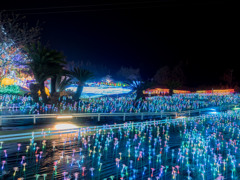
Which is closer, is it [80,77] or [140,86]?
[80,77]

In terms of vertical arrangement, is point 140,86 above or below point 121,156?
above

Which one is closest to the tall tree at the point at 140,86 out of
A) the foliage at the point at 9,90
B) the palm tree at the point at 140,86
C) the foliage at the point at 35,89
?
the palm tree at the point at 140,86

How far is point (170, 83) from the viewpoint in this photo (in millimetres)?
39062

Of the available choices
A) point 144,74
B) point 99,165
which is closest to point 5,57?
point 99,165

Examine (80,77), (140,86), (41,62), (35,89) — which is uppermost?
(41,62)

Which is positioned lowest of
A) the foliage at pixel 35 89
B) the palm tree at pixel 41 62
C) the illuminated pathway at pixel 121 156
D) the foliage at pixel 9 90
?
the illuminated pathway at pixel 121 156

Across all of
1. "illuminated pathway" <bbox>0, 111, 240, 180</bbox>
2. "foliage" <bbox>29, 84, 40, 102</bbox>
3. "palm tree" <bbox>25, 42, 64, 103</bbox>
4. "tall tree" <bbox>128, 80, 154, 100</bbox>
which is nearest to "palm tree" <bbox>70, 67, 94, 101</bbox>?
"palm tree" <bbox>25, 42, 64, 103</bbox>

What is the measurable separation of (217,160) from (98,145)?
4981 mm

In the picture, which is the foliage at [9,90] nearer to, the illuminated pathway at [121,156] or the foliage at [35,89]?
the foliage at [35,89]

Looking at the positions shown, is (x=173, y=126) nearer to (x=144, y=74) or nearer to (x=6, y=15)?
(x=6, y=15)

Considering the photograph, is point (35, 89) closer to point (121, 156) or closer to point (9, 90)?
point (9, 90)

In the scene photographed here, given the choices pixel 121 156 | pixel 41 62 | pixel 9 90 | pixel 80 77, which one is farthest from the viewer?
pixel 9 90

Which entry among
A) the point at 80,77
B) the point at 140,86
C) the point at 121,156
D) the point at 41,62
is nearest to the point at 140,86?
the point at 140,86

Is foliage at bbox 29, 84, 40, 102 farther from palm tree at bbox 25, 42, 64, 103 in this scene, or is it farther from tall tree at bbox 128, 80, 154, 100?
tall tree at bbox 128, 80, 154, 100
